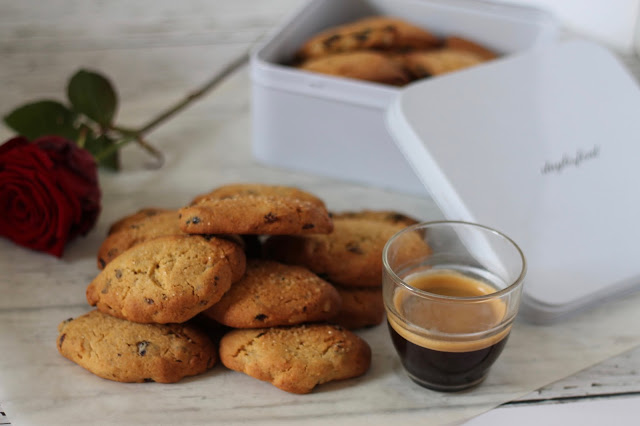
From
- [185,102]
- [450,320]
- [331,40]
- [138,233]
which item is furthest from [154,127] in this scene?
[450,320]

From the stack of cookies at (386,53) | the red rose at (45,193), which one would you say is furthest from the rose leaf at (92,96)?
the stack of cookies at (386,53)

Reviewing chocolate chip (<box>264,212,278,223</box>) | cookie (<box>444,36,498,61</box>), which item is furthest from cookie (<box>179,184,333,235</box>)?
cookie (<box>444,36,498,61</box>)

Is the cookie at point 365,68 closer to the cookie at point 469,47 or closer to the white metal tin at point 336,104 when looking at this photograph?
the white metal tin at point 336,104

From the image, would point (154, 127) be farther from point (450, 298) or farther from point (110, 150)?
point (450, 298)

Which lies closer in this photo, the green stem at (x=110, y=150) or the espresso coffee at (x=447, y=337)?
the espresso coffee at (x=447, y=337)

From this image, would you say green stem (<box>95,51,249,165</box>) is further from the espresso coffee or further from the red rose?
the espresso coffee

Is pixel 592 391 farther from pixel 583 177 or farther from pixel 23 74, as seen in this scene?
pixel 23 74
